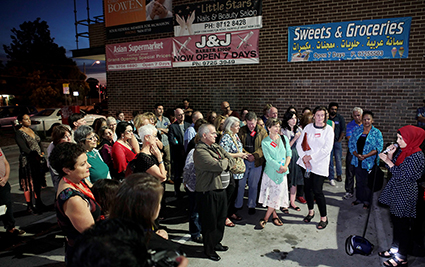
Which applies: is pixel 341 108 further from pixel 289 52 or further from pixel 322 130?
pixel 322 130

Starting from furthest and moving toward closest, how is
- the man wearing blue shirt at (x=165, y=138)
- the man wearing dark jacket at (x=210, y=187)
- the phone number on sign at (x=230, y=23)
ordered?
the phone number on sign at (x=230, y=23) → the man wearing blue shirt at (x=165, y=138) → the man wearing dark jacket at (x=210, y=187)

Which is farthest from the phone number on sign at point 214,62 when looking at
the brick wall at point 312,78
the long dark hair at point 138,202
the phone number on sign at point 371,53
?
the long dark hair at point 138,202

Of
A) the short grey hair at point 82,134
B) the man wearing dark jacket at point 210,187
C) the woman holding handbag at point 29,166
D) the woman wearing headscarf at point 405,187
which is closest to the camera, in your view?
the woman wearing headscarf at point 405,187

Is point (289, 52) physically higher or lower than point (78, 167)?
higher

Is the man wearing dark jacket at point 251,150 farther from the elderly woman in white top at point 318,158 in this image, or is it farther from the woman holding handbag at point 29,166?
the woman holding handbag at point 29,166

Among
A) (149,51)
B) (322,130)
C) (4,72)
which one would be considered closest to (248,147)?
(322,130)

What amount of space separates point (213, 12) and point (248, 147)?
6.25m

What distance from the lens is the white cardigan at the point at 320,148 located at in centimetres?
460

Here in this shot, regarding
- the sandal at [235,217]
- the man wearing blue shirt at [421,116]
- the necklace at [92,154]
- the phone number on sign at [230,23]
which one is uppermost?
the phone number on sign at [230,23]

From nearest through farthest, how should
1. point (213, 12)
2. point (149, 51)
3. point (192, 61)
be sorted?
point (213, 12) < point (192, 61) < point (149, 51)

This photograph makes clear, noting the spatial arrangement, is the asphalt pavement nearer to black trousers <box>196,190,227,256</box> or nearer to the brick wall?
black trousers <box>196,190,227,256</box>

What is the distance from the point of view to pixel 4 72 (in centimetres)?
3703

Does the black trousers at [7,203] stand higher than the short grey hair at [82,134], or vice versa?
the short grey hair at [82,134]

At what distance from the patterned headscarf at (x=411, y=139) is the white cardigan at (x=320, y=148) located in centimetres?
116
